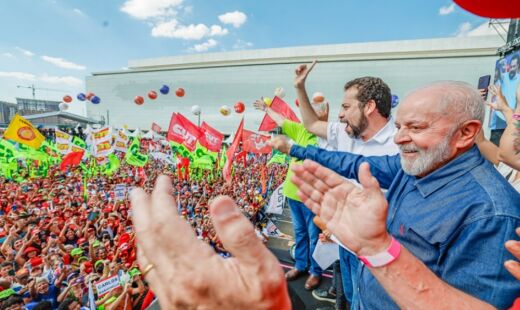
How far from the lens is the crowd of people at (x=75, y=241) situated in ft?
12.2

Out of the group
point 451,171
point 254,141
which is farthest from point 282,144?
point 254,141

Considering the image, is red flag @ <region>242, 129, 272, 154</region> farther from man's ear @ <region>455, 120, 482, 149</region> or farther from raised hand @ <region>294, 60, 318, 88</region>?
man's ear @ <region>455, 120, 482, 149</region>

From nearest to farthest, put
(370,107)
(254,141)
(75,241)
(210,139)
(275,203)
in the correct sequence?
(370,107) < (75,241) < (275,203) < (254,141) < (210,139)

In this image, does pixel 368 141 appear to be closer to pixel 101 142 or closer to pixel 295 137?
pixel 295 137

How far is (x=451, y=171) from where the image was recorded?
3.76 feet

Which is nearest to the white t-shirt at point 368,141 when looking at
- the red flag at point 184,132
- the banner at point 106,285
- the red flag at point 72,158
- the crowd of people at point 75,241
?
the crowd of people at point 75,241

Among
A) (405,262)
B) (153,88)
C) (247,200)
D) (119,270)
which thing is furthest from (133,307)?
(153,88)

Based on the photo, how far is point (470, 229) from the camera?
95cm

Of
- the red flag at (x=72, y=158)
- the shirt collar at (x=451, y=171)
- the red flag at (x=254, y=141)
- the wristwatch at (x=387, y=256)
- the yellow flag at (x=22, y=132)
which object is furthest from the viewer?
the red flag at (x=72, y=158)

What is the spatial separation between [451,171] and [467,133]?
189 millimetres

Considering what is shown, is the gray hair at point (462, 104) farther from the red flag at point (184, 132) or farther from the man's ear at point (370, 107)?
the red flag at point (184, 132)

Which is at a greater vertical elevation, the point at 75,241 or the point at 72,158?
the point at 72,158

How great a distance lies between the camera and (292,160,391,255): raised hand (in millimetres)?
836

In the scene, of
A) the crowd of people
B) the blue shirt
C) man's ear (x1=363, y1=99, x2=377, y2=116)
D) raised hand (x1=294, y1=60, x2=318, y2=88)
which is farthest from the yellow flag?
the blue shirt
